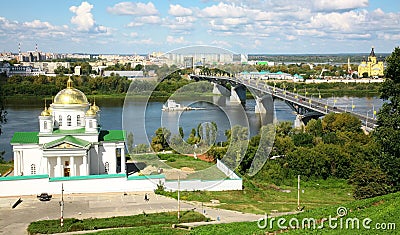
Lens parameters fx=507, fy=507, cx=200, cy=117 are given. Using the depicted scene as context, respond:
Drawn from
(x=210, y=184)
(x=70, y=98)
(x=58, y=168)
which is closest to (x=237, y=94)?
(x=70, y=98)

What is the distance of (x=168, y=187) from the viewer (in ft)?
37.6

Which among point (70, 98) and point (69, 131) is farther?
point (70, 98)

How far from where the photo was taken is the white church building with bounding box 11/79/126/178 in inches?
468

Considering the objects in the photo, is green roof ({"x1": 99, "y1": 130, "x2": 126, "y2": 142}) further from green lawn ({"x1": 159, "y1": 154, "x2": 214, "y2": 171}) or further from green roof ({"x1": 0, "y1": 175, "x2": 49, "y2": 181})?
green roof ({"x1": 0, "y1": 175, "x2": 49, "y2": 181})

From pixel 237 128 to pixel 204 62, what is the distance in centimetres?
557

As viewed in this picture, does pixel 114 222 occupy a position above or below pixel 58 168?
below

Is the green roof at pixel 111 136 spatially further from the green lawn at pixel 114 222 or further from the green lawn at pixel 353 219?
the green lawn at pixel 353 219

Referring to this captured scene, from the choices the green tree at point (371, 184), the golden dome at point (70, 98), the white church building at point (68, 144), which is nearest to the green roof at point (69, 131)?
the white church building at point (68, 144)

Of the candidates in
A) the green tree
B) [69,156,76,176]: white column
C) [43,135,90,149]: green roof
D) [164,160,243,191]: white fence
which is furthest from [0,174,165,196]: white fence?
the green tree

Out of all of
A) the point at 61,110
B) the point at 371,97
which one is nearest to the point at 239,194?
the point at 61,110

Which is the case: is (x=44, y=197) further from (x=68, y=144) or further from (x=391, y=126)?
(x=391, y=126)

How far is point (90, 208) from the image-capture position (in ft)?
33.3

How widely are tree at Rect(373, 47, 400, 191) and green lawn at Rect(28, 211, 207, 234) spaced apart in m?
3.57

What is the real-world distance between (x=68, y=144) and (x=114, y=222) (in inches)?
141
